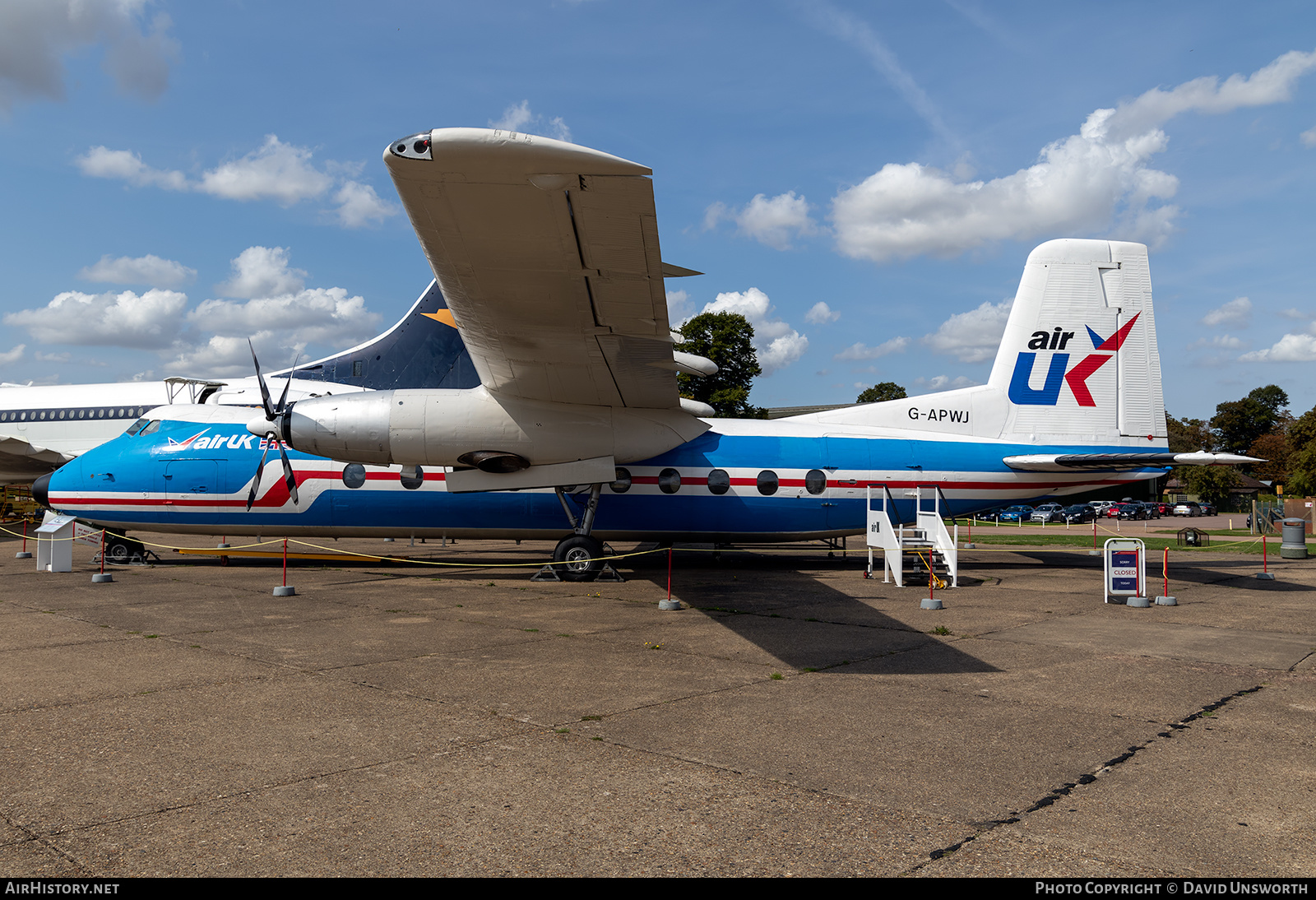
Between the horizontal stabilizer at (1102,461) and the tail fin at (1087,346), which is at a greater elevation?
the tail fin at (1087,346)

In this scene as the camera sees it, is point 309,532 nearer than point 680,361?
No

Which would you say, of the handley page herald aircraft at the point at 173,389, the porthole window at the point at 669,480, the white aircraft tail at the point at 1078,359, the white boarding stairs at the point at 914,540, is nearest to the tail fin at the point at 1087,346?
the white aircraft tail at the point at 1078,359

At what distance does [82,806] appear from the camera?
4.32 m

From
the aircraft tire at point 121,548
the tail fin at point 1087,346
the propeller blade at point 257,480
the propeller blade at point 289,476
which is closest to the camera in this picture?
the propeller blade at point 289,476

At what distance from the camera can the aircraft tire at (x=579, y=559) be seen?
15148 mm

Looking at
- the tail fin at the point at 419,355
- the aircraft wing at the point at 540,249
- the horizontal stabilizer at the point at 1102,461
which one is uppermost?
the tail fin at the point at 419,355

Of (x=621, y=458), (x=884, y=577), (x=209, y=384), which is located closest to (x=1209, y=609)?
(x=884, y=577)

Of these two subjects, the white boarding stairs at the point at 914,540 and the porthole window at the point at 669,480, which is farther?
the porthole window at the point at 669,480

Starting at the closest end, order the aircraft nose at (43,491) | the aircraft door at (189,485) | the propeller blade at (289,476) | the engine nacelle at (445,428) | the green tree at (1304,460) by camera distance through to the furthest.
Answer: the engine nacelle at (445,428), the propeller blade at (289,476), the aircraft door at (189,485), the aircraft nose at (43,491), the green tree at (1304,460)

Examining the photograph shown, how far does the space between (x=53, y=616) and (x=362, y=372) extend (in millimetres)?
16348

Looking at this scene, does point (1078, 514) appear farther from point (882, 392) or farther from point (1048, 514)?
point (882, 392)

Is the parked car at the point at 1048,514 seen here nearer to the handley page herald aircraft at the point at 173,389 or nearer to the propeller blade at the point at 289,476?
the handley page herald aircraft at the point at 173,389

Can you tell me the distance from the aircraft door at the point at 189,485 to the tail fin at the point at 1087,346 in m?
16.8

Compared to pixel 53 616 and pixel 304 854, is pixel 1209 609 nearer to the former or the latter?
pixel 304 854
